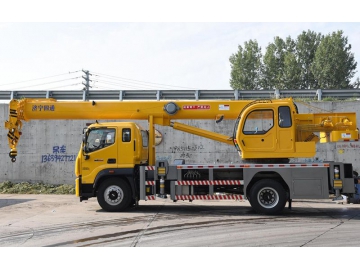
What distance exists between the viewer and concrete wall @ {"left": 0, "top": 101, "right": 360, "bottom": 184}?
17469 mm

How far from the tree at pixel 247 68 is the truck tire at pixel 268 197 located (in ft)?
121

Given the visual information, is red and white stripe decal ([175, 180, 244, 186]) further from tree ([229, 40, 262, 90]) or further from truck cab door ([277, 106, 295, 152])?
tree ([229, 40, 262, 90])

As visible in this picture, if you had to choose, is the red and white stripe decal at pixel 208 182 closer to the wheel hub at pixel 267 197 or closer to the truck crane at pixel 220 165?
the truck crane at pixel 220 165

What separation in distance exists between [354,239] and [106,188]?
7.01 m

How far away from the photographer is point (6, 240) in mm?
7465

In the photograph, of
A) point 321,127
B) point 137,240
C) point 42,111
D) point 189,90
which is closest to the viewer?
point 137,240

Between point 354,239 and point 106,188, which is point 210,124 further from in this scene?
point 354,239

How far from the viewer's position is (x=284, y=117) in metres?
10.6

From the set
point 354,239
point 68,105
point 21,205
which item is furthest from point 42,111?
point 354,239

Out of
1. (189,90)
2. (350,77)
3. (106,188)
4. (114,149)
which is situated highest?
(350,77)

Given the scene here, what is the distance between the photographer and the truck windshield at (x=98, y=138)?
11234 mm

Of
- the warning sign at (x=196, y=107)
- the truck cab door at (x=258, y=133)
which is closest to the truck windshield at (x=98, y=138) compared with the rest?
the warning sign at (x=196, y=107)

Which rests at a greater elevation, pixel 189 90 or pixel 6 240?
pixel 189 90

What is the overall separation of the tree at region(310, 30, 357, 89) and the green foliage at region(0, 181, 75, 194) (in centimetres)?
3567
